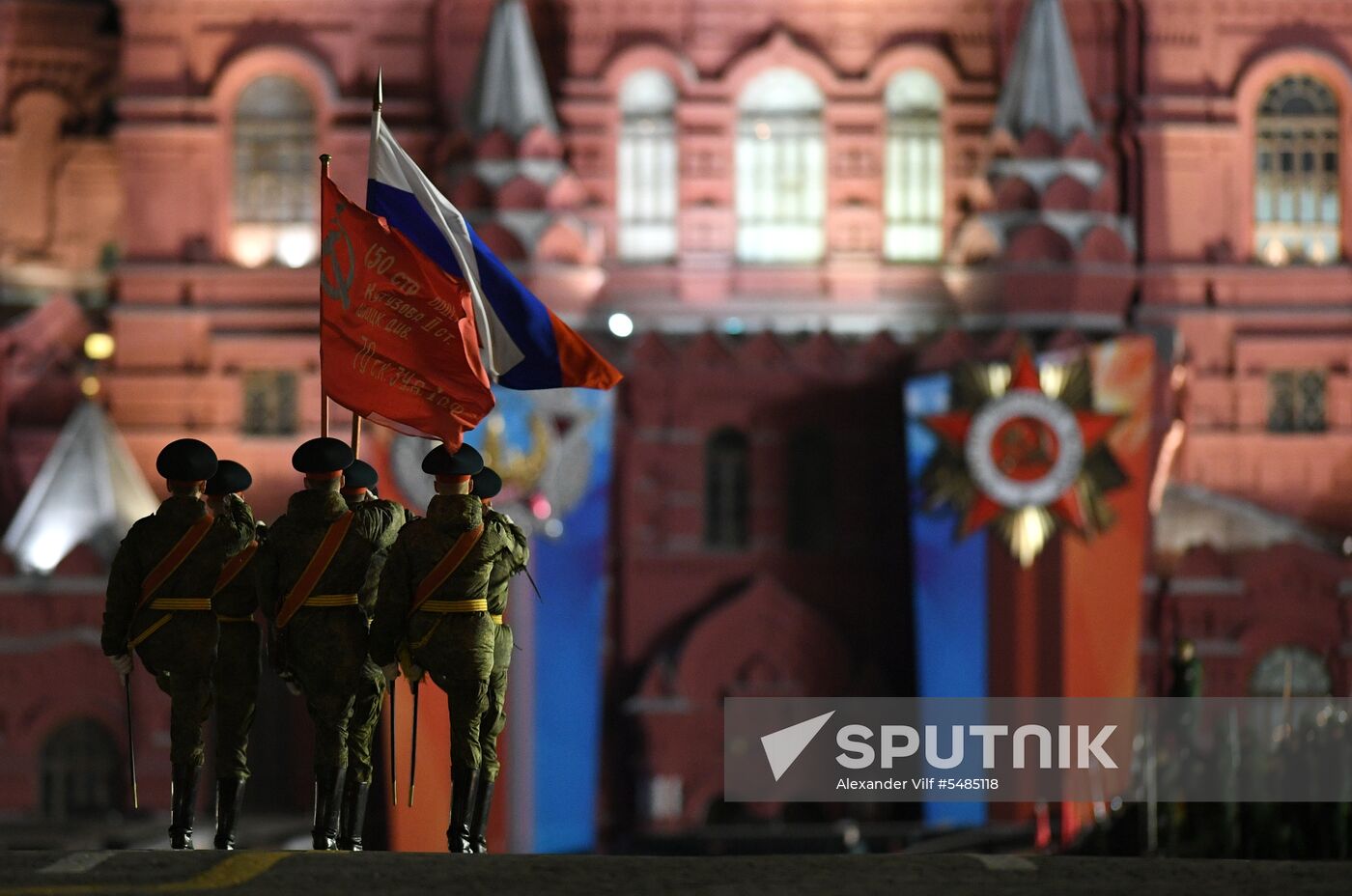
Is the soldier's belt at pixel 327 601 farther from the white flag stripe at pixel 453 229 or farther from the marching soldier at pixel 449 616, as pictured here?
the white flag stripe at pixel 453 229

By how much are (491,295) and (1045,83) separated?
21.0 meters

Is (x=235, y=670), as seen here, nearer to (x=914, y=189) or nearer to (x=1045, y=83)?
(x=1045, y=83)

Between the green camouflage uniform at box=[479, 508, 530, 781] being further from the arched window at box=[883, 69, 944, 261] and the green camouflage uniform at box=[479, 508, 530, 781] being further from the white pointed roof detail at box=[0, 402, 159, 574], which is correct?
the arched window at box=[883, 69, 944, 261]

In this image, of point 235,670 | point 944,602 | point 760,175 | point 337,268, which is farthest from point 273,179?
point 235,670

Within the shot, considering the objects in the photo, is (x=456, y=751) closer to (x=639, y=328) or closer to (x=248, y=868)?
(x=248, y=868)

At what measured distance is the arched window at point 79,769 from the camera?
131 ft

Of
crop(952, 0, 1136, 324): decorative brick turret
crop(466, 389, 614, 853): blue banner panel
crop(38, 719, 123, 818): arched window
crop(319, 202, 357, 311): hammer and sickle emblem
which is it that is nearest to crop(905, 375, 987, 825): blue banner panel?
crop(952, 0, 1136, 324): decorative brick turret

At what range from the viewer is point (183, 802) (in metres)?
19.5

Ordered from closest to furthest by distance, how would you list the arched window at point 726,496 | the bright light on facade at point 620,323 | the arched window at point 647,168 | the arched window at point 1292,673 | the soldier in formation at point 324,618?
the soldier in formation at point 324,618, the arched window at point 1292,673, the arched window at point 726,496, the bright light on facade at point 620,323, the arched window at point 647,168

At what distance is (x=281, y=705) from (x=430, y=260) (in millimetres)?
20275

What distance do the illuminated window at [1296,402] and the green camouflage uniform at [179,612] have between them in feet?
87.5

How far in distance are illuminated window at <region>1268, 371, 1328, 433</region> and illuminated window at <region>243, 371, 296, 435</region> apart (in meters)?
14.8

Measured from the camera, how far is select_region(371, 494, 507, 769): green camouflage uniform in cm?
1925

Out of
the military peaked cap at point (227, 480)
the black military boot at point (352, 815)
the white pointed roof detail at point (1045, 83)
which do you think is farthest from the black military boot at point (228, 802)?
the white pointed roof detail at point (1045, 83)
